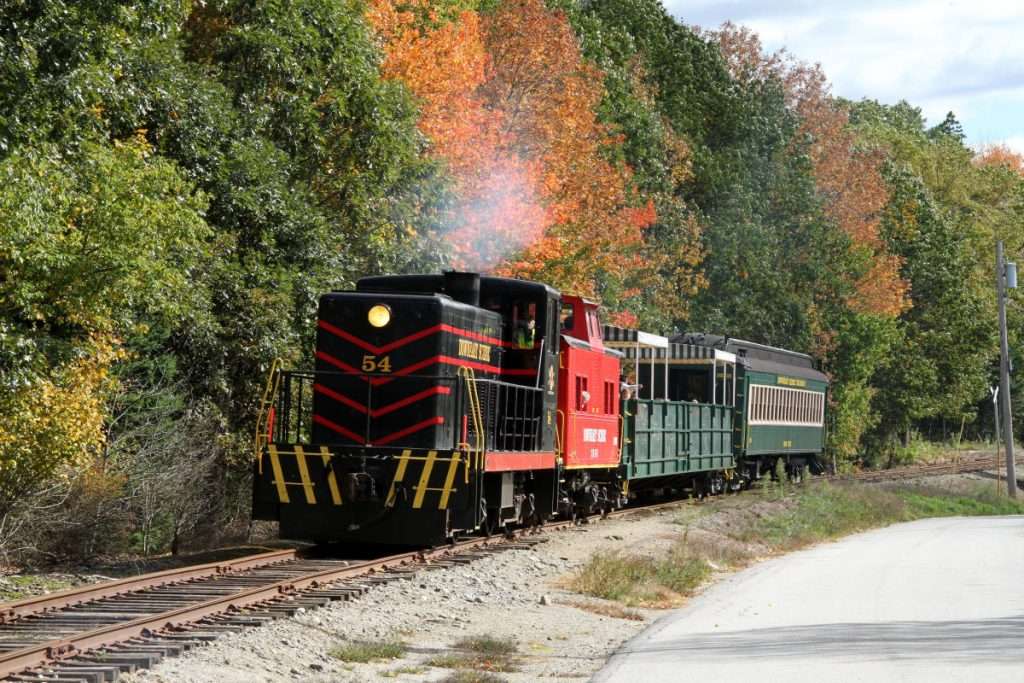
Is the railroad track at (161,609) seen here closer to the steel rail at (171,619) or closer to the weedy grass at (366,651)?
the steel rail at (171,619)

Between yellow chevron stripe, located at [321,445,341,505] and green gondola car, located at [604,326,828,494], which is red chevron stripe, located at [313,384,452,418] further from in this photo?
green gondola car, located at [604,326,828,494]

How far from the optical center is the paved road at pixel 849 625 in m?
9.31

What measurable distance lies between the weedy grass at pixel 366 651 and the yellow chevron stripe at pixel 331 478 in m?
5.00

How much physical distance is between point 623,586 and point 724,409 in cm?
1637

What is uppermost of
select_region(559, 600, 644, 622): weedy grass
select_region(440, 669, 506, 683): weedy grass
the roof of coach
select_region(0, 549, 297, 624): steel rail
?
A: the roof of coach

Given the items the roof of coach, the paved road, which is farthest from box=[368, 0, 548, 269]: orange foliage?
the paved road

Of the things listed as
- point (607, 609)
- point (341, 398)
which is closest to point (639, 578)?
point (607, 609)

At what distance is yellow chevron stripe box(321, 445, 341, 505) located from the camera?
51.2ft

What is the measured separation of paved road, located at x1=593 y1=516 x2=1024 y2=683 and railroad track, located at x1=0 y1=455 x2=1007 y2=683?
3151 millimetres

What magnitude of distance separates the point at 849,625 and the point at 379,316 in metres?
6.94

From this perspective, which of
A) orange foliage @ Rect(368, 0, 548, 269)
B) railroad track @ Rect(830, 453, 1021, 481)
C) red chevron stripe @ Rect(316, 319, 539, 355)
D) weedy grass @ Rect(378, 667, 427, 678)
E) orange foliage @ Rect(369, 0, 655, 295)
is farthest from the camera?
railroad track @ Rect(830, 453, 1021, 481)

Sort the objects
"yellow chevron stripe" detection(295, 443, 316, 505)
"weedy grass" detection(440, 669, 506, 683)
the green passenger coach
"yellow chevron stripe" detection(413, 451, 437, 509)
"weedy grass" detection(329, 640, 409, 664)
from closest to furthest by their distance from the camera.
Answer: "weedy grass" detection(440, 669, 506, 683) < "weedy grass" detection(329, 640, 409, 664) < "yellow chevron stripe" detection(413, 451, 437, 509) < "yellow chevron stripe" detection(295, 443, 316, 505) < the green passenger coach

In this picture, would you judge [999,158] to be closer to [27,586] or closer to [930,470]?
[930,470]

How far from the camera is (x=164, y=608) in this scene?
1148cm
